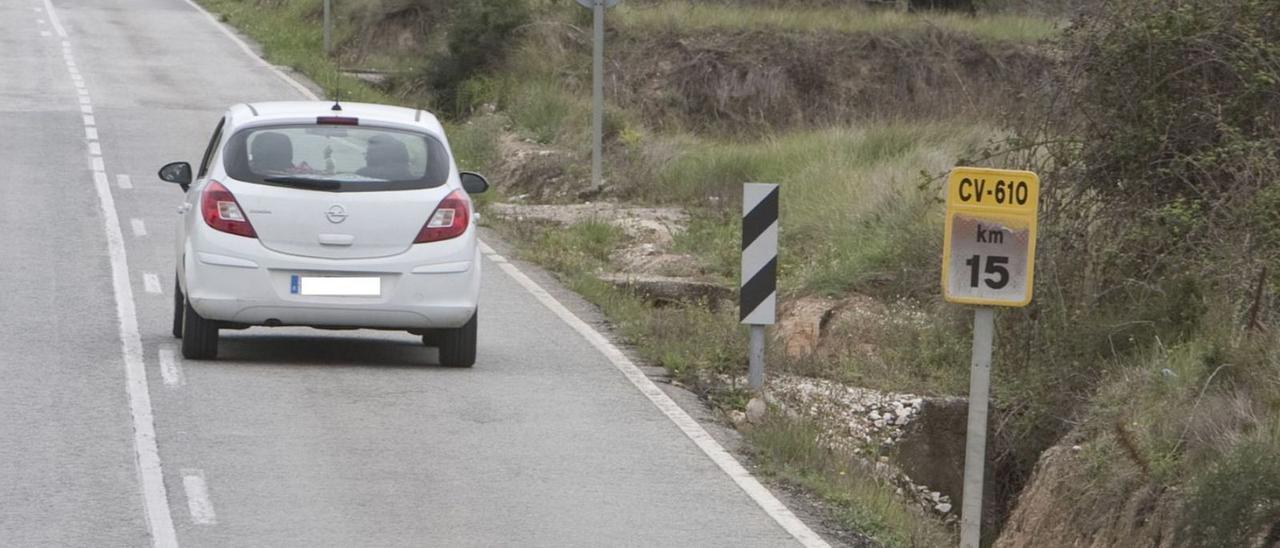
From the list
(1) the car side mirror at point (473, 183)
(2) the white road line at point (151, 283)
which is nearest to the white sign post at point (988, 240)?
(1) the car side mirror at point (473, 183)

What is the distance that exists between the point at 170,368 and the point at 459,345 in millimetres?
1717

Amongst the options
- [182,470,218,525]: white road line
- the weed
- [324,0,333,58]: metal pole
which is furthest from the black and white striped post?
[324,0,333,58]: metal pole

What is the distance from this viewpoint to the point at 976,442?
8.61m

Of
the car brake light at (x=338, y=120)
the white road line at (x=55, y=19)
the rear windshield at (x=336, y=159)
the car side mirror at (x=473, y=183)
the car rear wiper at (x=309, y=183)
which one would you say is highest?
the white road line at (x=55, y=19)

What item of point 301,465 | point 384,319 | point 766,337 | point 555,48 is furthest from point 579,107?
point 301,465

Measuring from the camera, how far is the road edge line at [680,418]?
883 cm

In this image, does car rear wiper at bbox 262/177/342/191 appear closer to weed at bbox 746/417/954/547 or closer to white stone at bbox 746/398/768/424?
white stone at bbox 746/398/768/424

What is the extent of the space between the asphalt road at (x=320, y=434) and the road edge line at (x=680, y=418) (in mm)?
28

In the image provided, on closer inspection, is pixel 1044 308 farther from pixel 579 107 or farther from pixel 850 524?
pixel 579 107

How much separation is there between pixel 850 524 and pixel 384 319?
3.90m

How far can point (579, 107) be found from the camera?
87.1ft

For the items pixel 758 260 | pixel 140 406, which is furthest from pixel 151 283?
pixel 758 260

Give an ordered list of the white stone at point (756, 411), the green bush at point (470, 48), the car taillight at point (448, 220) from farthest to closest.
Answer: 1. the green bush at point (470, 48)
2. the car taillight at point (448, 220)
3. the white stone at point (756, 411)

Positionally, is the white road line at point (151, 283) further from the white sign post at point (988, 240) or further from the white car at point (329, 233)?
the white sign post at point (988, 240)
